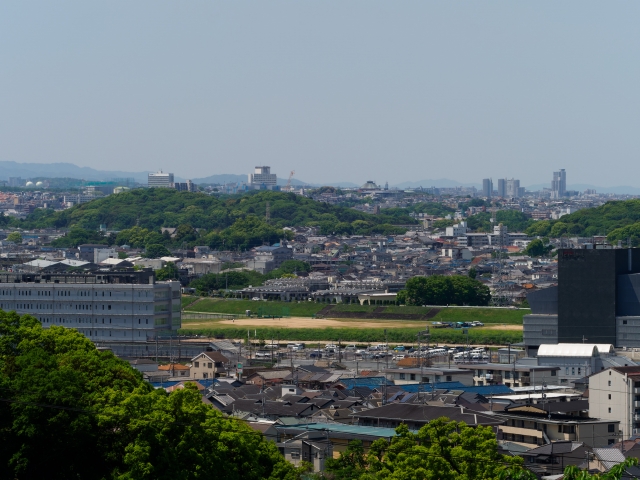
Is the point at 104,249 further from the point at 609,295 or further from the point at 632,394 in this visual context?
the point at 632,394

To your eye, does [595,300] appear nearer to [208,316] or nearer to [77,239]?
[208,316]

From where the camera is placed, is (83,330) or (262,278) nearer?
(83,330)

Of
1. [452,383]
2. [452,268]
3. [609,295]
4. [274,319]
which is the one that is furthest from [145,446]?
[452,268]

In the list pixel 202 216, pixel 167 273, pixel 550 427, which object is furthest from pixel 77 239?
pixel 550 427

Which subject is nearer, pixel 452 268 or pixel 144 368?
pixel 144 368

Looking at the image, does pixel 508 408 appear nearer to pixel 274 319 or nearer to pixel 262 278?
pixel 274 319

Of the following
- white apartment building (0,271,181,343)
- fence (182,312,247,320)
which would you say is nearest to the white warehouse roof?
white apartment building (0,271,181,343)

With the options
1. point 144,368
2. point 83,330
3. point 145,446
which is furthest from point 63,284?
point 145,446

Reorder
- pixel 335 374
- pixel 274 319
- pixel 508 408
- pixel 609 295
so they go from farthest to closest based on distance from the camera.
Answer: pixel 274 319 → pixel 609 295 → pixel 335 374 → pixel 508 408

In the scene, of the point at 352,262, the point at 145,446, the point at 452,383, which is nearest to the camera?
the point at 145,446
